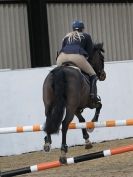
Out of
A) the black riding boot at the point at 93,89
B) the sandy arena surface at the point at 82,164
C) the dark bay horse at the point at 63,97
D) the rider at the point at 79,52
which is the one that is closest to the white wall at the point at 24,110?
the sandy arena surface at the point at 82,164

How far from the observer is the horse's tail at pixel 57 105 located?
860 centimetres

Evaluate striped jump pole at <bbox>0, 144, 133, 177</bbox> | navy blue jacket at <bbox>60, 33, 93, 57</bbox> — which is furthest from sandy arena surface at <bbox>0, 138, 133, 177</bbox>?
navy blue jacket at <bbox>60, 33, 93, 57</bbox>

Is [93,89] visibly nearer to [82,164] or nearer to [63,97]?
[63,97]

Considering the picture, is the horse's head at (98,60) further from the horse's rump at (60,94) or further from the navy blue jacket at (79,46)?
the horse's rump at (60,94)

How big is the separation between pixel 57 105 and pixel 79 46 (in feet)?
4.13

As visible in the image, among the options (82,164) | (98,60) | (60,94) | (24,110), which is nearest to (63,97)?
(60,94)

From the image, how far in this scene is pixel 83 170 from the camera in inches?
377

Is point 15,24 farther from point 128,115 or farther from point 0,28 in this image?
point 128,115

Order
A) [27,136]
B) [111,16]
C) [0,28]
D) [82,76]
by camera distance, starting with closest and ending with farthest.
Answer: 1. [82,76]
2. [27,136]
3. [0,28]
4. [111,16]

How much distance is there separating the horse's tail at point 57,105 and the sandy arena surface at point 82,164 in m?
0.90

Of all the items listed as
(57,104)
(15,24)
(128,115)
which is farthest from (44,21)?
(57,104)

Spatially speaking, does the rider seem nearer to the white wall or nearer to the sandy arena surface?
the sandy arena surface

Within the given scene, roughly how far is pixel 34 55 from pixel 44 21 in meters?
Answer: 0.91

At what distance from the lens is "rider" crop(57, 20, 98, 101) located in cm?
938
